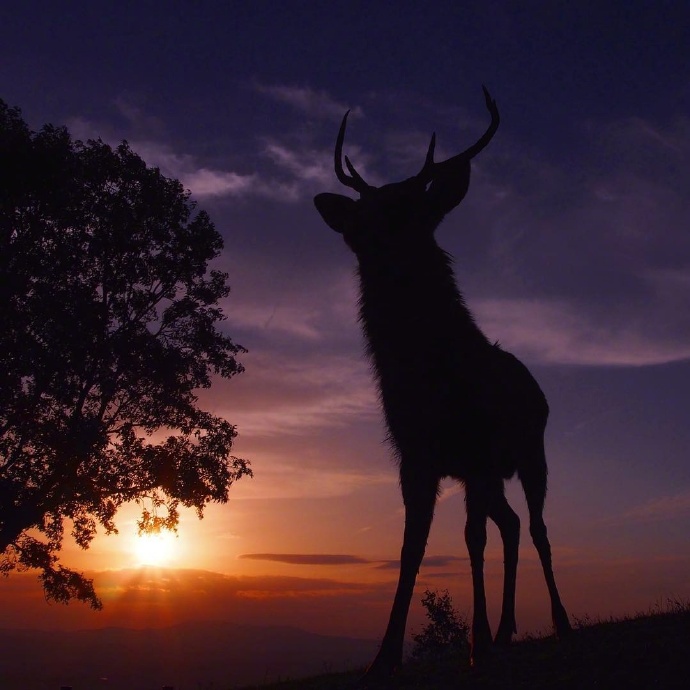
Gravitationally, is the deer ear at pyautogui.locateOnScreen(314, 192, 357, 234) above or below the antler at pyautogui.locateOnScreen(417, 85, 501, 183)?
below

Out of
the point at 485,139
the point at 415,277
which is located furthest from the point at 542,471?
the point at 485,139

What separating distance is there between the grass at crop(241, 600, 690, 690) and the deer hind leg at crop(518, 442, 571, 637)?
3.66 feet

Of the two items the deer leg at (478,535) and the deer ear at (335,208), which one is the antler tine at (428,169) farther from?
the deer leg at (478,535)

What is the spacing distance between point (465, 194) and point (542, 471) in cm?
431

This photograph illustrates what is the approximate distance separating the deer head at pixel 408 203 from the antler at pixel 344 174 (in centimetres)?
39

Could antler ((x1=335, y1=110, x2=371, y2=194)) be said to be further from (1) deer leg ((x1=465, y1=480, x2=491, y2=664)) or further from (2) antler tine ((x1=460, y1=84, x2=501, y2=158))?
(1) deer leg ((x1=465, y1=480, x2=491, y2=664))

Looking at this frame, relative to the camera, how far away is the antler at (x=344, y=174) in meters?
8.52

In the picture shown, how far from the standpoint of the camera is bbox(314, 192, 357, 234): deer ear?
8.02m

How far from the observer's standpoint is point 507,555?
29.5ft

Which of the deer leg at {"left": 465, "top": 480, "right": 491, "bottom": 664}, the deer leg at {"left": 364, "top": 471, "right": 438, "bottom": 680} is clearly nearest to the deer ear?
the deer leg at {"left": 364, "top": 471, "right": 438, "bottom": 680}

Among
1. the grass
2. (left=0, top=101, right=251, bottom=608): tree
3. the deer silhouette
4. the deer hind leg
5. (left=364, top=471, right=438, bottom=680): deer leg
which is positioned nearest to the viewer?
the grass

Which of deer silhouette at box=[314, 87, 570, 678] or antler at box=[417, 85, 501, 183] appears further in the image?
antler at box=[417, 85, 501, 183]

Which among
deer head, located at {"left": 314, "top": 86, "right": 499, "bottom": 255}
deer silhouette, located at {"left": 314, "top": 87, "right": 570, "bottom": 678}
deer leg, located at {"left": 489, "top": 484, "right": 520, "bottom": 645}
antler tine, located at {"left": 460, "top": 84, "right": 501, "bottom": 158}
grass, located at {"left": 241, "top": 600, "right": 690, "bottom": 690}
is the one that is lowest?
grass, located at {"left": 241, "top": 600, "right": 690, "bottom": 690}

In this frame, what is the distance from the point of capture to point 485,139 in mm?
7883
